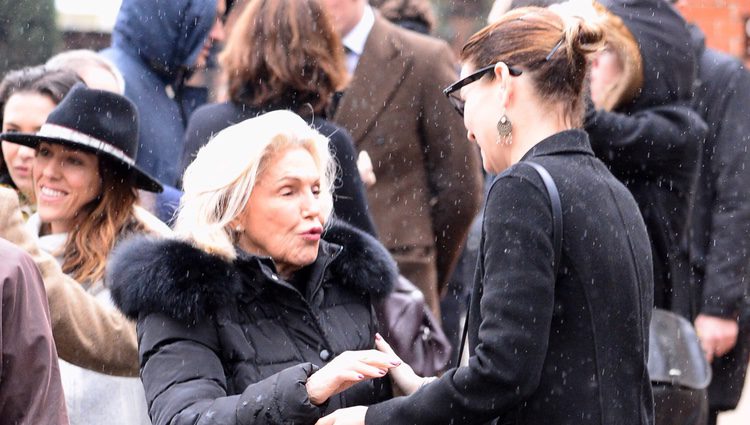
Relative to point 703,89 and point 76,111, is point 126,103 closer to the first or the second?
point 76,111

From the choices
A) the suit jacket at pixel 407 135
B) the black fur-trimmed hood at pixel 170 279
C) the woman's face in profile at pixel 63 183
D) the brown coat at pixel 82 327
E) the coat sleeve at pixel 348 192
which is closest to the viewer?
the black fur-trimmed hood at pixel 170 279

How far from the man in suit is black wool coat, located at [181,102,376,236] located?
1009 mm

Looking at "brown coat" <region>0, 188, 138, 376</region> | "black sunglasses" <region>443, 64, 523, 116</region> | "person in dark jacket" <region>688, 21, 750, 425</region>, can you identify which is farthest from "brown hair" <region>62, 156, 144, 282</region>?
"person in dark jacket" <region>688, 21, 750, 425</region>

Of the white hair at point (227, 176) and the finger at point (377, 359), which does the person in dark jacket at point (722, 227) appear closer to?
the white hair at point (227, 176)

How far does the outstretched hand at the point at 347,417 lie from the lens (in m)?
3.72

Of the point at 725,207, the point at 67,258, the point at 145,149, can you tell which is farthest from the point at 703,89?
the point at 67,258

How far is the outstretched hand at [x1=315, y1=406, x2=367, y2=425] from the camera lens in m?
3.72

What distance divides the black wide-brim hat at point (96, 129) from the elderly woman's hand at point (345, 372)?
5.86 feet

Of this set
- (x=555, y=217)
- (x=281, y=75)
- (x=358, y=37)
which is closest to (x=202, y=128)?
(x=281, y=75)

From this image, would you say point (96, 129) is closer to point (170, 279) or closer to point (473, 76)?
point (170, 279)

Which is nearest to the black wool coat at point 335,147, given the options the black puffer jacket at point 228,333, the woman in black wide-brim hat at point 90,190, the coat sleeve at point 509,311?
the woman in black wide-brim hat at point 90,190

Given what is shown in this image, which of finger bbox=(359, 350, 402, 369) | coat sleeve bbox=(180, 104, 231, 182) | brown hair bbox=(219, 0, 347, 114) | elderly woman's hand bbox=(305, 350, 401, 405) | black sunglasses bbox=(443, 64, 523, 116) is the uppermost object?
black sunglasses bbox=(443, 64, 523, 116)

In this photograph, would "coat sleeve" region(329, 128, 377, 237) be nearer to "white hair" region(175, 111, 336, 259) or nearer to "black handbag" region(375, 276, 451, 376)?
"black handbag" region(375, 276, 451, 376)

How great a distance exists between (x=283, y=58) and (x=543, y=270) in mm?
2466
